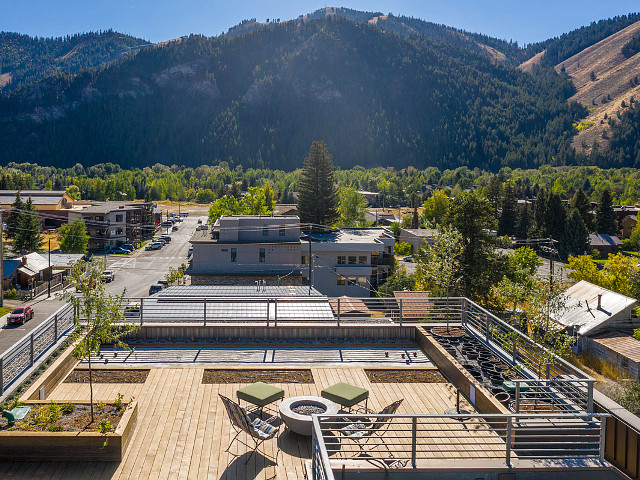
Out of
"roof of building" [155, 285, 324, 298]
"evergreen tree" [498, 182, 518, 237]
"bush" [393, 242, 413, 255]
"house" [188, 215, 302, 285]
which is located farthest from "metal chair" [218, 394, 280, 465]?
"evergreen tree" [498, 182, 518, 237]

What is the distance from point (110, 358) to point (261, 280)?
33.4 metres

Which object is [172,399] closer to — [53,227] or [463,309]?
[463,309]

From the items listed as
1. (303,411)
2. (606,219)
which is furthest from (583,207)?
(303,411)

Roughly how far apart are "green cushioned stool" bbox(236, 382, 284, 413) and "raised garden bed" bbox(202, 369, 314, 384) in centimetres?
206

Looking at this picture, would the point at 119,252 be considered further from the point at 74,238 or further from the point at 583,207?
the point at 583,207

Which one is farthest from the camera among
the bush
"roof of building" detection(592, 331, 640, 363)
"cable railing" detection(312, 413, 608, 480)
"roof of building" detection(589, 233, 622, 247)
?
"roof of building" detection(589, 233, 622, 247)

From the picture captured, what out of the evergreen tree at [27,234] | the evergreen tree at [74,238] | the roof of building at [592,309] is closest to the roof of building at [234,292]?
the roof of building at [592,309]

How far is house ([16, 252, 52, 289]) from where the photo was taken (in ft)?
185

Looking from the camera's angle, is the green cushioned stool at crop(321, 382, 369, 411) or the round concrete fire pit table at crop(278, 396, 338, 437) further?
the green cushioned stool at crop(321, 382, 369, 411)

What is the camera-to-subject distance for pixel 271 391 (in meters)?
9.41

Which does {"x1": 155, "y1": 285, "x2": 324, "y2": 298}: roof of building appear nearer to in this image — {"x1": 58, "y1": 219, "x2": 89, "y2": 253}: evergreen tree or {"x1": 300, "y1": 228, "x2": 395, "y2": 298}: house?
{"x1": 300, "y1": 228, "x2": 395, "y2": 298}: house

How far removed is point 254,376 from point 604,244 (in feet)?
303

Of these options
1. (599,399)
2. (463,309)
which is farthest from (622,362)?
(599,399)

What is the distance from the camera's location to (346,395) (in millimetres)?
9547
